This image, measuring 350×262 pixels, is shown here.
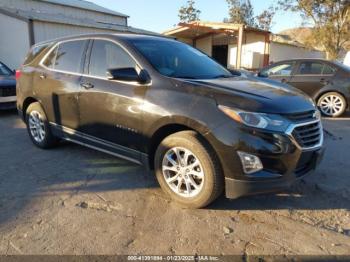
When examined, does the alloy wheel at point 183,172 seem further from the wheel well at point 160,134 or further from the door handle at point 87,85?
the door handle at point 87,85

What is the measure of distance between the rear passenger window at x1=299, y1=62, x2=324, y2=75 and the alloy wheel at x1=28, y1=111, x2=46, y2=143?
6.82 m

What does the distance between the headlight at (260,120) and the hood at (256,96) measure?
50 mm

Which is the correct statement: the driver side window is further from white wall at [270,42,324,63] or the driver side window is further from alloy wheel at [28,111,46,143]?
white wall at [270,42,324,63]

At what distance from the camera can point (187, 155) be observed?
135 inches

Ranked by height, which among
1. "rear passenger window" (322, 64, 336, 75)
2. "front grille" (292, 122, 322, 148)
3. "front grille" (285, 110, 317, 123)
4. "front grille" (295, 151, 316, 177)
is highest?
"rear passenger window" (322, 64, 336, 75)

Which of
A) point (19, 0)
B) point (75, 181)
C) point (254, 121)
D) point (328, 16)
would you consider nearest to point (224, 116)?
point (254, 121)

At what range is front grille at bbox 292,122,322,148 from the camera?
3199mm

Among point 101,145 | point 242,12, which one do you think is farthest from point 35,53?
point 242,12

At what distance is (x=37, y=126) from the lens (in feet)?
18.0

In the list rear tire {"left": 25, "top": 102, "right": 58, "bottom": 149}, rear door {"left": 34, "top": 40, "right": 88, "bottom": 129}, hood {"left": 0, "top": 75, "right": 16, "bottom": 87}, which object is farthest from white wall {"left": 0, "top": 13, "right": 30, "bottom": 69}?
rear door {"left": 34, "top": 40, "right": 88, "bottom": 129}

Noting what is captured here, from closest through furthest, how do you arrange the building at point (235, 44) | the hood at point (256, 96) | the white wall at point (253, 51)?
1. the hood at point (256, 96)
2. the building at point (235, 44)
3. the white wall at point (253, 51)

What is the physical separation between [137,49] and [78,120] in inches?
52.4

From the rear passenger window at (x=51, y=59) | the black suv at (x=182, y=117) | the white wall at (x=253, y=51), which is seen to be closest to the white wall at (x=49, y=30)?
the rear passenger window at (x=51, y=59)

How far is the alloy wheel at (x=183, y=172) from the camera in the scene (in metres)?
3.39
